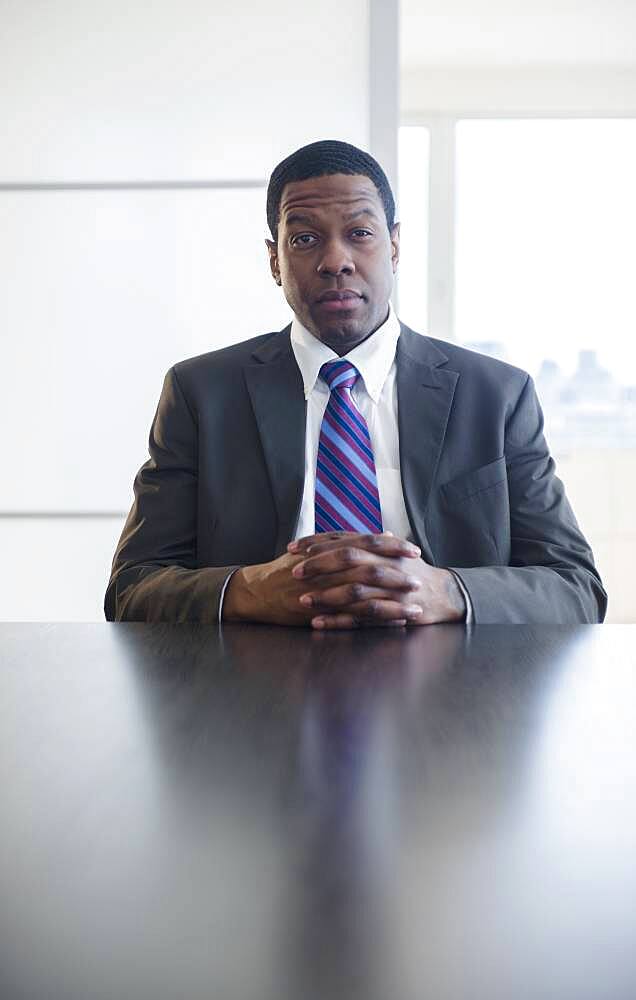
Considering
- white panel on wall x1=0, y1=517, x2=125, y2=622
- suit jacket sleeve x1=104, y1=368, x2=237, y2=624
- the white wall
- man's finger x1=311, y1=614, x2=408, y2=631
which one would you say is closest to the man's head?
suit jacket sleeve x1=104, y1=368, x2=237, y2=624

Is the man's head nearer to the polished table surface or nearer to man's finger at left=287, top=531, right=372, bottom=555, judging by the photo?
man's finger at left=287, top=531, right=372, bottom=555

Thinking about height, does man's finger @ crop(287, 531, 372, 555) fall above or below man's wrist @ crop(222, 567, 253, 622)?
above

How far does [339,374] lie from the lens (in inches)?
74.5

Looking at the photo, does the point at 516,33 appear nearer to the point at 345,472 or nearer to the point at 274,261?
the point at 274,261

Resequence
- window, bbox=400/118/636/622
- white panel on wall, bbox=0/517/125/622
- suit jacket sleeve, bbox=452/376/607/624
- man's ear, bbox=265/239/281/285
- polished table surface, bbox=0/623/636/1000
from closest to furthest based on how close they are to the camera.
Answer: polished table surface, bbox=0/623/636/1000
suit jacket sleeve, bbox=452/376/607/624
man's ear, bbox=265/239/281/285
white panel on wall, bbox=0/517/125/622
window, bbox=400/118/636/622

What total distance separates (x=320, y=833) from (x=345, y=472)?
1291mm

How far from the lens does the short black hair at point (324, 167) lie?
1951 mm

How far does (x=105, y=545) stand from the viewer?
10.0 ft

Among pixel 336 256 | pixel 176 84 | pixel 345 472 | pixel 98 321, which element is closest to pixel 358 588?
pixel 345 472

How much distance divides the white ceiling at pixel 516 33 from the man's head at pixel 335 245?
10.0 feet

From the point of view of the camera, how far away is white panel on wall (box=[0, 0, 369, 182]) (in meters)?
2.95

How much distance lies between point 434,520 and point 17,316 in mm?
1731

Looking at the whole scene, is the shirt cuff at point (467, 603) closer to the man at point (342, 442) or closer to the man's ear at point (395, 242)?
the man at point (342, 442)

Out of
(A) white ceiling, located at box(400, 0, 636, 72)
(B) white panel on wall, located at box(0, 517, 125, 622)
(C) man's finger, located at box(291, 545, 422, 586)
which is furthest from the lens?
(A) white ceiling, located at box(400, 0, 636, 72)
